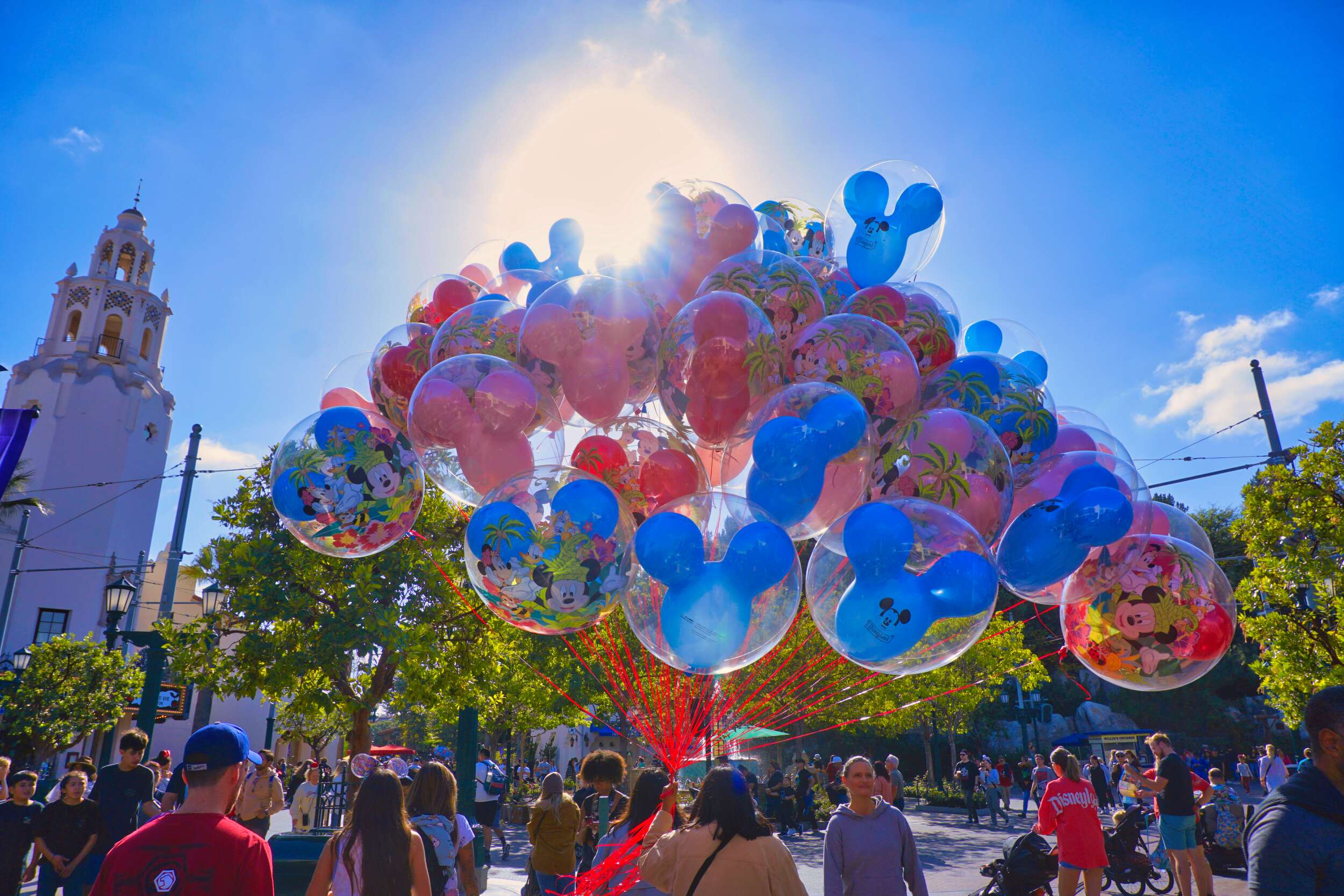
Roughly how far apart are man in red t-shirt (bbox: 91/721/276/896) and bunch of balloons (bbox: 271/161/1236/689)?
6.27 feet

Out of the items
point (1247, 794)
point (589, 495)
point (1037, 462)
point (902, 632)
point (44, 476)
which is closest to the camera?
point (902, 632)

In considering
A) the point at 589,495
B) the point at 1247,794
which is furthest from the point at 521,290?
the point at 1247,794

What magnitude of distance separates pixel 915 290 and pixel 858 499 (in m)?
1.90

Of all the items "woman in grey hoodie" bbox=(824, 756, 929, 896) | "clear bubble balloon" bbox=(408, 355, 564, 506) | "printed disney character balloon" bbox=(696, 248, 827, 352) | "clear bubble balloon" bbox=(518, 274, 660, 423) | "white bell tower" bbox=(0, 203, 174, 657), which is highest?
"white bell tower" bbox=(0, 203, 174, 657)

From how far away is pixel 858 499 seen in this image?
15.6 ft

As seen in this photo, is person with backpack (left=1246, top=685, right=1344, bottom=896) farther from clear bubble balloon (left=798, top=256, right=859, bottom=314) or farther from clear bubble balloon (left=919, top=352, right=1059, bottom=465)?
clear bubble balloon (left=798, top=256, right=859, bottom=314)

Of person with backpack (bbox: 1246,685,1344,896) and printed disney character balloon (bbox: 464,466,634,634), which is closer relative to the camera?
person with backpack (bbox: 1246,685,1344,896)

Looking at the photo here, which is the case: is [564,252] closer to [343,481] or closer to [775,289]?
[775,289]

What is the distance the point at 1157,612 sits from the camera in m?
4.87

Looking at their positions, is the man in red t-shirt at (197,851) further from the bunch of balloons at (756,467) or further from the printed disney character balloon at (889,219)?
the printed disney character balloon at (889,219)

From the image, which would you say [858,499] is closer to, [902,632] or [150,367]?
[902,632]

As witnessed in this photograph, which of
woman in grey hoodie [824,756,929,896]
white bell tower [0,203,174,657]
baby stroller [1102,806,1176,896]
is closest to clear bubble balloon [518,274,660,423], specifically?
woman in grey hoodie [824,756,929,896]

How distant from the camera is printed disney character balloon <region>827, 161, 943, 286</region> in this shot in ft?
18.8

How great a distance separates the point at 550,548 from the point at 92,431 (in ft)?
104
